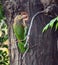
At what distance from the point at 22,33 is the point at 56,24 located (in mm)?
321

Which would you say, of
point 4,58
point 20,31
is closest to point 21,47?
point 20,31

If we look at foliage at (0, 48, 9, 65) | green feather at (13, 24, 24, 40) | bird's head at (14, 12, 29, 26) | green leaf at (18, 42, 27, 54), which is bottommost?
foliage at (0, 48, 9, 65)

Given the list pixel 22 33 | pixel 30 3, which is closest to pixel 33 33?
pixel 22 33

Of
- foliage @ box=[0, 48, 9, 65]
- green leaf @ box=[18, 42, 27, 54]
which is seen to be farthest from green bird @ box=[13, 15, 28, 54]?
foliage @ box=[0, 48, 9, 65]

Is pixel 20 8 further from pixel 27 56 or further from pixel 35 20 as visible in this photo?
pixel 27 56

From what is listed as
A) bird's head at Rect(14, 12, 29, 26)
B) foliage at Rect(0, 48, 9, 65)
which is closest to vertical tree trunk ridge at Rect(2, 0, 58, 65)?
bird's head at Rect(14, 12, 29, 26)

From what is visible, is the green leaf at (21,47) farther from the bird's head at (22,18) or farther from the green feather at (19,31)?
the bird's head at (22,18)

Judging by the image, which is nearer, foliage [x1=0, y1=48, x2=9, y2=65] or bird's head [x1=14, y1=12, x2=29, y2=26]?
bird's head [x1=14, y1=12, x2=29, y2=26]

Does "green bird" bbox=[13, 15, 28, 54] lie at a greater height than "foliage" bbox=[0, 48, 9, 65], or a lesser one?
greater

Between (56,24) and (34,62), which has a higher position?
(56,24)

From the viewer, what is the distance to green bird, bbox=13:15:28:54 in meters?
2.16

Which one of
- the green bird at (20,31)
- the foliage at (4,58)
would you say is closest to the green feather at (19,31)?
the green bird at (20,31)

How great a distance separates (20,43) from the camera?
85.4 inches

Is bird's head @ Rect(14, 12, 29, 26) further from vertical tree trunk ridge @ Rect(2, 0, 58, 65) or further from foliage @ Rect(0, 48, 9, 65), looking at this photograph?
foliage @ Rect(0, 48, 9, 65)
